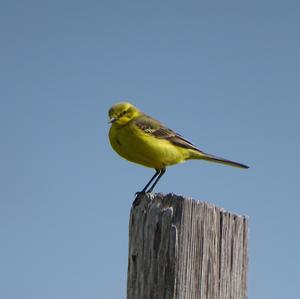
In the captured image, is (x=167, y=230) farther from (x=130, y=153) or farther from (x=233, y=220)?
(x=130, y=153)

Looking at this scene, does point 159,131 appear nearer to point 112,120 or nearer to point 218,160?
point 112,120

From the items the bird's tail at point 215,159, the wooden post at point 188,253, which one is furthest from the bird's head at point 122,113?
the wooden post at point 188,253

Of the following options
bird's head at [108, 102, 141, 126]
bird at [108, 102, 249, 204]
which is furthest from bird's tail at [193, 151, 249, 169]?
bird's head at [108, 102, 141, 126]

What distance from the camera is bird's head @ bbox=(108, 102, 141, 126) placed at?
8.11 metres

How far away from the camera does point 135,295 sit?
3.47 meters

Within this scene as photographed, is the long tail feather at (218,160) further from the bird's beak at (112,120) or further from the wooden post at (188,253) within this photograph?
the wooden post at (188,253)

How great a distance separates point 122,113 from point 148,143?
2.82 ft

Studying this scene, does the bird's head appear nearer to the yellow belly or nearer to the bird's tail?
the yellow belly

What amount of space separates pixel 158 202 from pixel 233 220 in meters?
0.48

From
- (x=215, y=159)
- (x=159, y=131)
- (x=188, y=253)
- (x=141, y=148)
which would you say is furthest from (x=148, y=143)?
(x=188, y=253)

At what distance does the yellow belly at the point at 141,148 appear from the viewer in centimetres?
756

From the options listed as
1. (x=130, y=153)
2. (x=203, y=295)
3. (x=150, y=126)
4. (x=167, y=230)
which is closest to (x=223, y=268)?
(x=203, y=295)

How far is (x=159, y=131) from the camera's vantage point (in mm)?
8164

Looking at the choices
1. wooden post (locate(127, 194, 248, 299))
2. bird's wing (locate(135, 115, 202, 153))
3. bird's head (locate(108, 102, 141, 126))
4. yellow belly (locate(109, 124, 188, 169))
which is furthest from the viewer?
bird's head (locate(108, 102, 141, 126))
